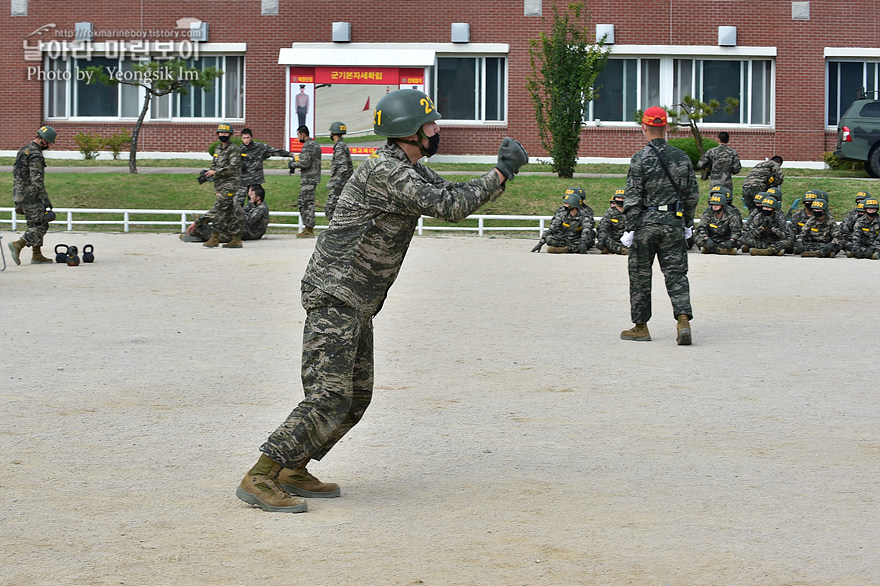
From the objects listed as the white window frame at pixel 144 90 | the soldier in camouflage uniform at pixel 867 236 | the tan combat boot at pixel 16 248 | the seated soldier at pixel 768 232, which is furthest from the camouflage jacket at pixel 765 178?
the white window frame at pixel 144 90

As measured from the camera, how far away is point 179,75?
31906 mm

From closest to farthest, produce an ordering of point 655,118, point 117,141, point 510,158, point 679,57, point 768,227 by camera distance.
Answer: point 510,158 < point 655,118 < point 768,227 < point 117,141 < point 679,57

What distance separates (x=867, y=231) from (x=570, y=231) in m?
5.04

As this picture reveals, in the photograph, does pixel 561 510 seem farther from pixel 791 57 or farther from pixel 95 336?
pixel 791 57

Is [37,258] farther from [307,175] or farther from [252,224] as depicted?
[307,175]

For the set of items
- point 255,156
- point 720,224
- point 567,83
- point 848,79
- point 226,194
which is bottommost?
point 720,224

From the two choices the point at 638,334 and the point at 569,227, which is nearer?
the point at 638,334

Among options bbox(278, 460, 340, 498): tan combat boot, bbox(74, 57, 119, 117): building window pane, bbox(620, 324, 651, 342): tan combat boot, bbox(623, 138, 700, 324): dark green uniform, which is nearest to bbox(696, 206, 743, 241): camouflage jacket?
bbox(623, 138, 700, 324): dark green uniform

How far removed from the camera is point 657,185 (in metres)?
11.2

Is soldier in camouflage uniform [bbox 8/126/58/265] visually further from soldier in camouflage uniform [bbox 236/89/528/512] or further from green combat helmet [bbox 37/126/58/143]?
soldier in camouflage uniform [bbox 236/89/528/512]

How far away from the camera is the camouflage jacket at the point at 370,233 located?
568cm

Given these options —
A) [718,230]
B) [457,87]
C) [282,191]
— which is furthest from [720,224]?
[457,87]

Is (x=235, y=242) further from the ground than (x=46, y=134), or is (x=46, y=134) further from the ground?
(x=46, y=134)

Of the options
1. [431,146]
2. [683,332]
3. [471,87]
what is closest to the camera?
[431,146]
